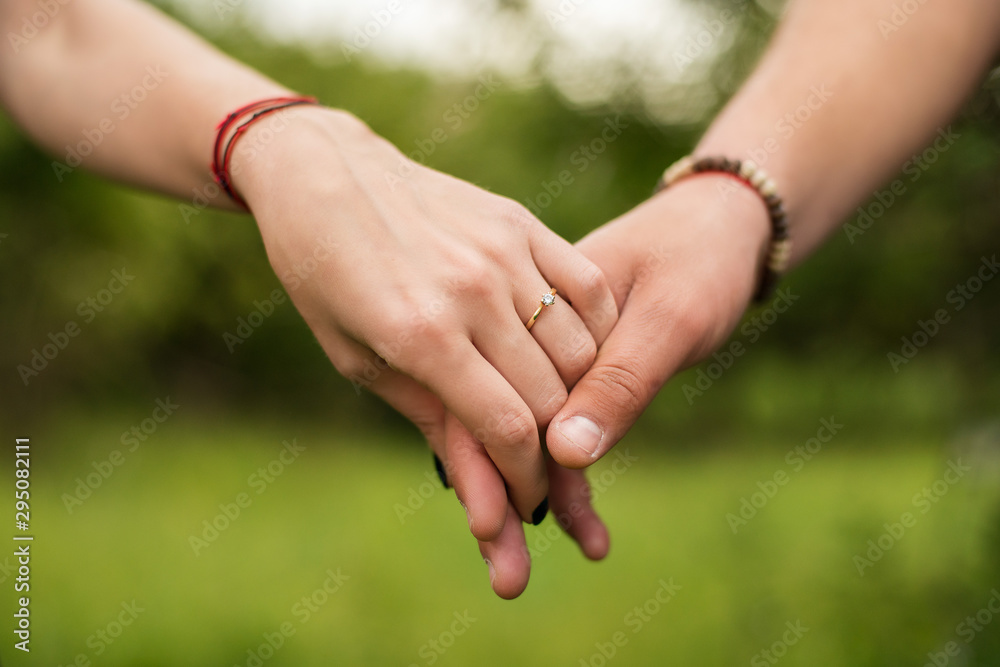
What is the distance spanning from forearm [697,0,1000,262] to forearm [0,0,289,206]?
4.03 ft

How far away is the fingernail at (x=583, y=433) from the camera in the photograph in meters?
1.38

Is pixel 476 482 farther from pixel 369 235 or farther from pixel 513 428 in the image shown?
pixel 369 235

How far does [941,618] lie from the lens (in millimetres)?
2211

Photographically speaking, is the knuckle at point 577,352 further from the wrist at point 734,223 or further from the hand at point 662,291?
the wrist at point 734,223

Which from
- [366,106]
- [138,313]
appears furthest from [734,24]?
[138,313]

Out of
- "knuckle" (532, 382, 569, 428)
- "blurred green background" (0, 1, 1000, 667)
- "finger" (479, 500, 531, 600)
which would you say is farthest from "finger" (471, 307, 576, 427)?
"blurred green background" (0, 1, 1000, 667)

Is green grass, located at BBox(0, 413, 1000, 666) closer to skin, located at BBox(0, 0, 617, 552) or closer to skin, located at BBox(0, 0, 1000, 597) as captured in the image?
skin, located at BBox(0, 0, 1000, 597)

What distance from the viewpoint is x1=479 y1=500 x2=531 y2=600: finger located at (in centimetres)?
146

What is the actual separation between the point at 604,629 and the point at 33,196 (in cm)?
747

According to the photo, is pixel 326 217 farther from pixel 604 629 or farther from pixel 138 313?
pixel 138 313

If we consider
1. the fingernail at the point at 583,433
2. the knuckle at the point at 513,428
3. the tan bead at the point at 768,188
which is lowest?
the knuckle at the point at 513,428

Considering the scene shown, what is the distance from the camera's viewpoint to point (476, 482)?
1.47 m

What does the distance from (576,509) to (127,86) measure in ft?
4.92

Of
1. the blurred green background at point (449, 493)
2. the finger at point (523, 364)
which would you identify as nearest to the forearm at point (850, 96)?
the blurred green background at point (449, 493)
